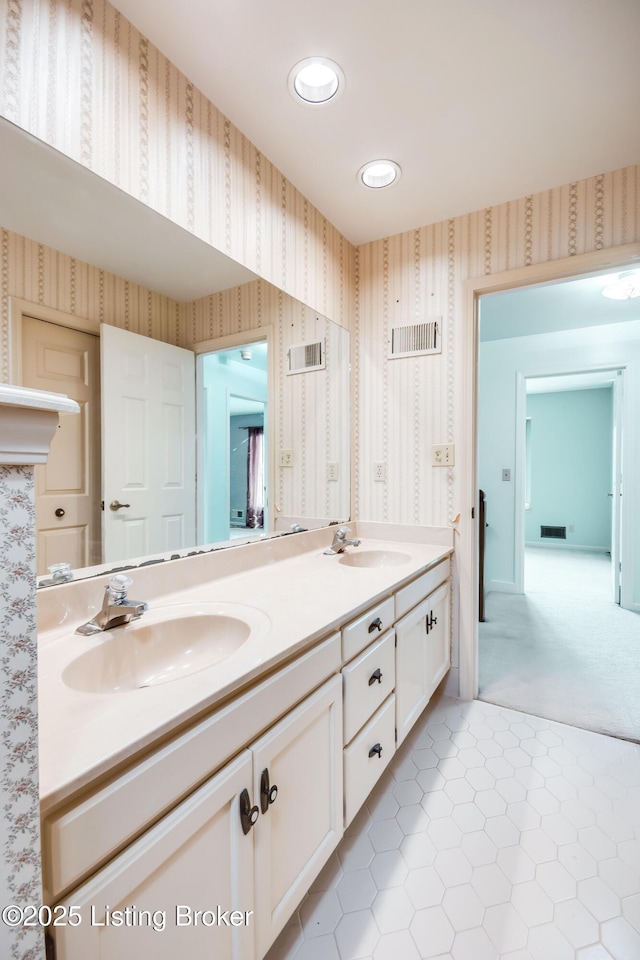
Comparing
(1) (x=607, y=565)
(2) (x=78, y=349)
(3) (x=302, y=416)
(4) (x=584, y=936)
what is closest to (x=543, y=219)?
(3) (x=302, y=416)

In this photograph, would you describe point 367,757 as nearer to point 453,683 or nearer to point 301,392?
point 453,683

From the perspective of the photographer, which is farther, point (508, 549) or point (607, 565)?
point (607, 565)

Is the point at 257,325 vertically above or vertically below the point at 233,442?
above

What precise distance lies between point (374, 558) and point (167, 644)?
3.89ft

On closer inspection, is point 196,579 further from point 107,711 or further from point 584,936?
point 584,936

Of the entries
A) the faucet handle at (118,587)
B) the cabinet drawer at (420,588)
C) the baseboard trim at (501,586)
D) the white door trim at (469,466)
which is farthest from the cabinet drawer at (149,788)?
the baseboard trim at (501,586)

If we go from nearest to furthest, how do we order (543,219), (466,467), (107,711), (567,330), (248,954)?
(107,711)
(248,954)
(543,219)
(466,467)
(567,330)

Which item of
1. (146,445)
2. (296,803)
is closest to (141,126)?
(146,445)

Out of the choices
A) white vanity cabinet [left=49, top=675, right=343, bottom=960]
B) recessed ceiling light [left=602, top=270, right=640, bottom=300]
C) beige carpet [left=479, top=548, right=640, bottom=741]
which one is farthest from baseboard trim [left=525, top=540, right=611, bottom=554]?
white vanity cabinet [left=49, top=675, right=343, bottom=960]

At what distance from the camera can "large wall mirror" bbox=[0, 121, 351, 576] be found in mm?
953

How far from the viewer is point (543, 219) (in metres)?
1.84

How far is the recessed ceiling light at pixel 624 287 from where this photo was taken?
2561 millimetres

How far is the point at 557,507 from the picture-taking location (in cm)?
603

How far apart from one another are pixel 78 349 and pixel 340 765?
49.4 inches
